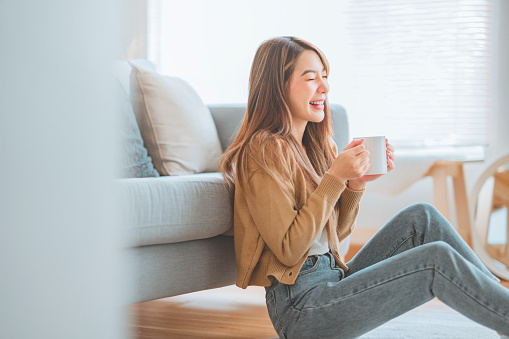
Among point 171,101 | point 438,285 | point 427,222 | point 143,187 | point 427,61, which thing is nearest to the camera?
point 438,285

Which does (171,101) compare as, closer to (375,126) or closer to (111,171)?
(375,126)

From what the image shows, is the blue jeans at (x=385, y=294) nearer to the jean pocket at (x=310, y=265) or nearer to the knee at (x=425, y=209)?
the jean pocket at (x=310, y=265)

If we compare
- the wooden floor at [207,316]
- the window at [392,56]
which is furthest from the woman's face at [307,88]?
the window at [392,56]

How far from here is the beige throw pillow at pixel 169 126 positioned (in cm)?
173

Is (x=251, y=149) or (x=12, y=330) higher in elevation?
(x=12, y=330)

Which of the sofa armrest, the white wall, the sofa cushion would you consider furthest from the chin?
the white wall

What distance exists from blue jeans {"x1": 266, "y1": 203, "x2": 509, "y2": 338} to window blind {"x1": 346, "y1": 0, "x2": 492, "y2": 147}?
1741 mm

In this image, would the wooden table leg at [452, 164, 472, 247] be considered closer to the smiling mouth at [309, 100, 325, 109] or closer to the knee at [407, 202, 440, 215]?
the knee at [407, 202, 440, 215]

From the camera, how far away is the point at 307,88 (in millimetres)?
1267

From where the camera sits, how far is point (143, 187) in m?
1.18

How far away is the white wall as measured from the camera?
291 mm

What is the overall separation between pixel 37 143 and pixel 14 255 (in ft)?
0.19

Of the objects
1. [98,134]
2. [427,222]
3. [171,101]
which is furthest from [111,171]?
[171,101]

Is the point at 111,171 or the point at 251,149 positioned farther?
the point at 251,149
